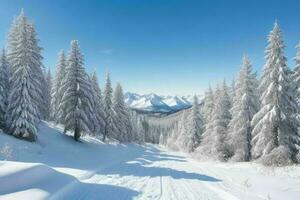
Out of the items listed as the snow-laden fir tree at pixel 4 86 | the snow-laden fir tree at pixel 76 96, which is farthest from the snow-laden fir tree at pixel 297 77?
the snow-laden fir tree at pixel 4 86

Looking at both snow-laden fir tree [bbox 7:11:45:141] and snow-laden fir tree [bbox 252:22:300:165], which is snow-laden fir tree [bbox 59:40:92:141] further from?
snow-laden fir tree [bbox 252:22:300:165]

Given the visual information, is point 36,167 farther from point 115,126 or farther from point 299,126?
point 115,126

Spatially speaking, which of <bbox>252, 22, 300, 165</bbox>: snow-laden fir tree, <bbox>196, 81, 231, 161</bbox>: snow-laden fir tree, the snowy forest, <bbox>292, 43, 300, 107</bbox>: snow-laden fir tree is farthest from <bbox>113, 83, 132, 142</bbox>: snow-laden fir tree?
<bbox>292, 43, 300, 107</bbox>: snow-laden fir tree

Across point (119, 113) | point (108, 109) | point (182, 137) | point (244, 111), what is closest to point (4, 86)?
point (108, 109)

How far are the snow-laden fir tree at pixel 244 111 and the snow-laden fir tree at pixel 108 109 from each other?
78.0ft

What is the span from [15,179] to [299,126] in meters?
26.0

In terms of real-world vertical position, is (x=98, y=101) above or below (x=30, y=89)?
above

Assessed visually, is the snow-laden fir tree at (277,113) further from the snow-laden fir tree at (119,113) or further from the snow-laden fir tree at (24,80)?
the snow-laden fir tree at (119,113)

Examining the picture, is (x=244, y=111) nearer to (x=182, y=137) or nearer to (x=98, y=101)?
(x=98, y=101)

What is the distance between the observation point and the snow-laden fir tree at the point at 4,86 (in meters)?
29.1

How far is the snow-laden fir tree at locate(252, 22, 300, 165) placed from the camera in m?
26.8

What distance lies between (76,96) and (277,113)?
946 inches

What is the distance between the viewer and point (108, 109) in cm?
5362

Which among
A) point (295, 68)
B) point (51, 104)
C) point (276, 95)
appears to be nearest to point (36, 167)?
point (276, 95)
